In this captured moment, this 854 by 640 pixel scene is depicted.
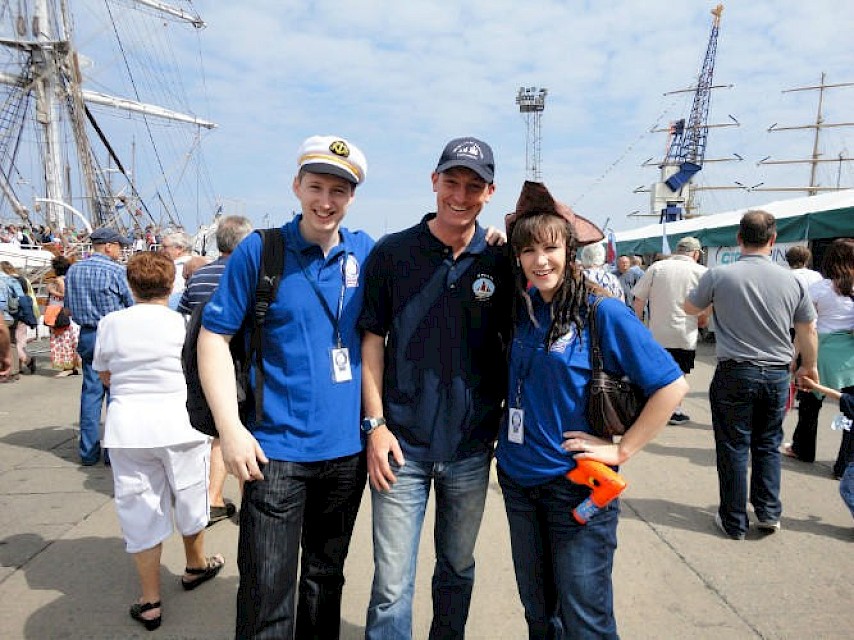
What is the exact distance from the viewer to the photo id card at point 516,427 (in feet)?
6.21

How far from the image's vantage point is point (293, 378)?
1883mm

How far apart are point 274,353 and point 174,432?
3.46 feet

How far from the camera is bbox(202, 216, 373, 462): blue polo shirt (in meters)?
1.86

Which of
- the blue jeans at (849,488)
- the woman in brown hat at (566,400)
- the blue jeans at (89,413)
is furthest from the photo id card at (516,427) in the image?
the blue jeans at (89,413)

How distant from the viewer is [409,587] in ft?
6.61

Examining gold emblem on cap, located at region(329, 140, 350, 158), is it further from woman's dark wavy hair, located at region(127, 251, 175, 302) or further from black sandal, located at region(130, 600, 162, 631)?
black sandal, located at region(130, 600, 162, 631)

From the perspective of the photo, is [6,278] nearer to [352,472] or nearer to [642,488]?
[352,472]

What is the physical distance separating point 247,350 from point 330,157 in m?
0.72

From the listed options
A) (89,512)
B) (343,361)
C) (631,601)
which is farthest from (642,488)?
(89,512)

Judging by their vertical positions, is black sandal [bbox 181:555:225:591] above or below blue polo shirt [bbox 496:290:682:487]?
below

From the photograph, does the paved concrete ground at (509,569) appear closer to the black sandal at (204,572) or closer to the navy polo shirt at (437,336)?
the black sandal at (204,572)

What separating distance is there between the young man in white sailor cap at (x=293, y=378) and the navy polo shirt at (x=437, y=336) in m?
0.13

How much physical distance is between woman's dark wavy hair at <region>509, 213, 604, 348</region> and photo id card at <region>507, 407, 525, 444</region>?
0.27 meters

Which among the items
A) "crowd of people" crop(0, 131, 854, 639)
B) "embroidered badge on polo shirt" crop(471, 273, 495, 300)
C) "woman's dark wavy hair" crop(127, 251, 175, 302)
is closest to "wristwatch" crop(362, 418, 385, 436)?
"crowd of people" crop(0, 131, 854, 639)
